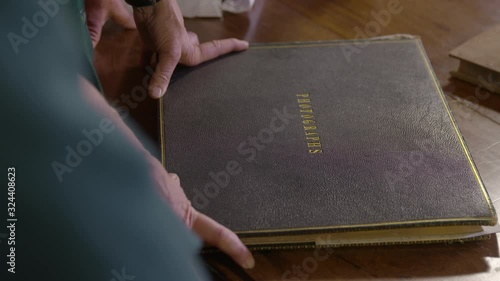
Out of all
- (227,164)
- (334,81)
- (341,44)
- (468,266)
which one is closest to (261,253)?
(227,164)

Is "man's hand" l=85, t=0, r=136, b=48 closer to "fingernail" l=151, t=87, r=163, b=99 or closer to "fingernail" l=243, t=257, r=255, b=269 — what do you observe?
"fingernail" l=151, t=87, r=163, b=99

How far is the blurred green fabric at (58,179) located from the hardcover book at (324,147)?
0.58 feet

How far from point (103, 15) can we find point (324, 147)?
1.88ft

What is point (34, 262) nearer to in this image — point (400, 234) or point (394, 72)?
point (400, 234)

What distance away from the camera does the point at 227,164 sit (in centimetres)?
88

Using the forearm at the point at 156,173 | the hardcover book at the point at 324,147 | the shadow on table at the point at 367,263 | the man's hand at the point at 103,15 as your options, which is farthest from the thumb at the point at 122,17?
the shadow on table at the point at 367,263

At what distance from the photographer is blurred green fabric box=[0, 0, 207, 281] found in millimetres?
597

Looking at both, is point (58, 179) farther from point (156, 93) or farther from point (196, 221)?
point (156, 93)

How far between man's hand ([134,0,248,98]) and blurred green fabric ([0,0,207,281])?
413 mm

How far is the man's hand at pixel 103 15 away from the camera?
1.20 metres

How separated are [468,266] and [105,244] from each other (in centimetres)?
46

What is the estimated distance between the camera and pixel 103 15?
1227 millimetres

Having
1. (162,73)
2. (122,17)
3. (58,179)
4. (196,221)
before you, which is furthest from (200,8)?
(58,179)

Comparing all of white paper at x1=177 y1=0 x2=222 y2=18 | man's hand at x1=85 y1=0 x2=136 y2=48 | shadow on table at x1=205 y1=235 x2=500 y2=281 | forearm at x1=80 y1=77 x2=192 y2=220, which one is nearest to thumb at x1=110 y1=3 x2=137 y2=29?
man's hand at x1=85 y1=0 x2=136 y2=48
